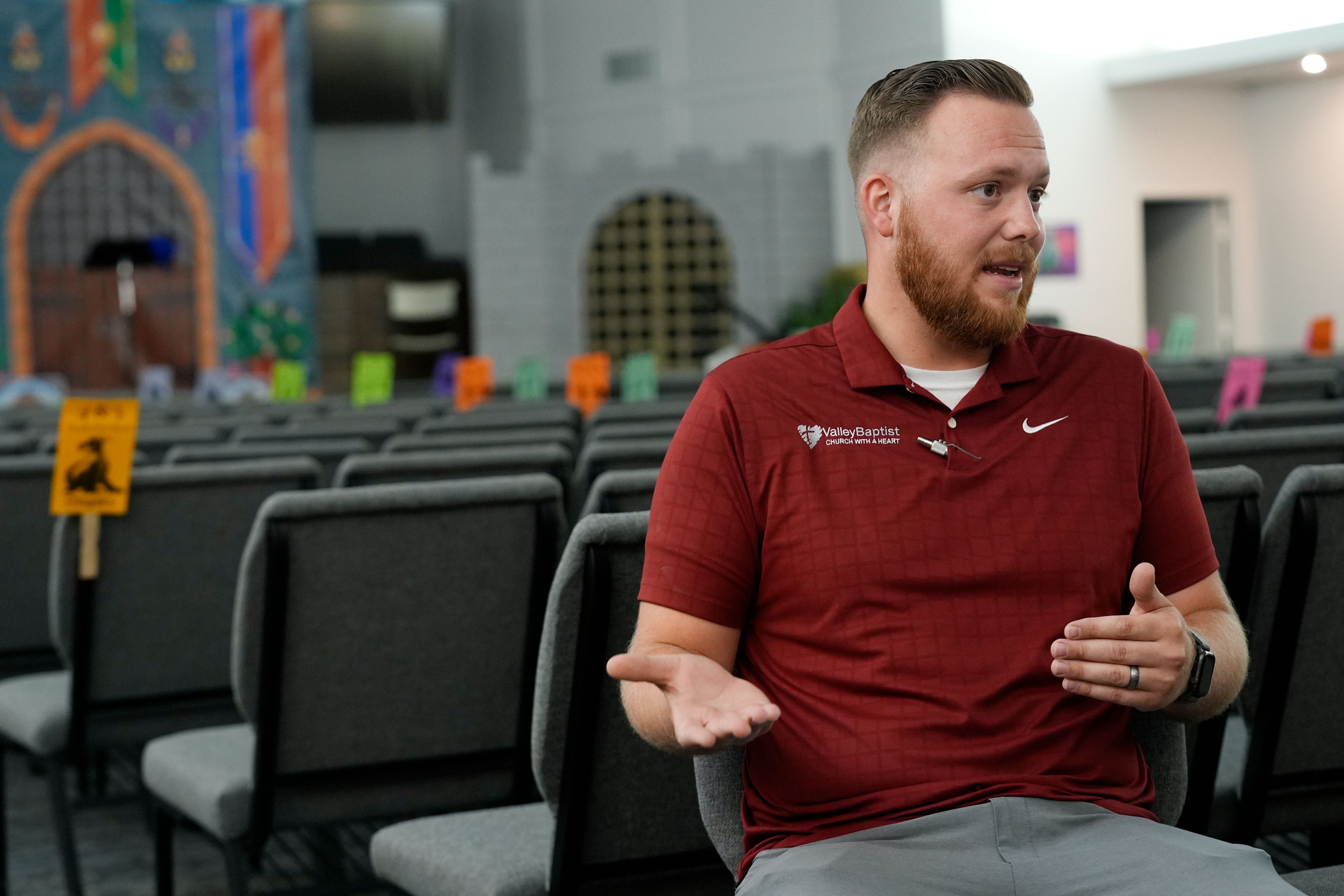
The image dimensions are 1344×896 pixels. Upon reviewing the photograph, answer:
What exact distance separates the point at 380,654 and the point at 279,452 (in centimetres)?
129

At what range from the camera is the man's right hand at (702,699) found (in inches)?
52.9

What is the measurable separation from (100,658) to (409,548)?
2.70 ft

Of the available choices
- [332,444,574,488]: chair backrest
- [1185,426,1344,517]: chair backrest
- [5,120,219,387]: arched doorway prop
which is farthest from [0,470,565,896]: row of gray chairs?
[5,120,219,387]: arched doorway prop

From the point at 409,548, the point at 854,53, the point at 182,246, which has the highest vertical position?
the point at 854,53

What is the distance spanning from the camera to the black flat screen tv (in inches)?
696

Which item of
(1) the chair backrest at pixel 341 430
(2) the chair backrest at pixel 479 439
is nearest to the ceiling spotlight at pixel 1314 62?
(1) the chair backrest at pixel 341 430

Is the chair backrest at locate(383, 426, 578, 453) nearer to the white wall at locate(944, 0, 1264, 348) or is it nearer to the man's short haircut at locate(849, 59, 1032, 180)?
the man's short haircut at locate(849, 59, 1032, 180)

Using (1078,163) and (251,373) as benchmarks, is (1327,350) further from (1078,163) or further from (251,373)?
(251,373)

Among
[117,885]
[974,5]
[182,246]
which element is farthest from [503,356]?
[117,885]

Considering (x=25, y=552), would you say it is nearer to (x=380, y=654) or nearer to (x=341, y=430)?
(x=341, y=430)

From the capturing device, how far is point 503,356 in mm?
16422

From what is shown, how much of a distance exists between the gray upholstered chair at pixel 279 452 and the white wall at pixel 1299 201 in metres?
13.2

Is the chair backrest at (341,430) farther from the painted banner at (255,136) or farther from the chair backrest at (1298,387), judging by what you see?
the painted banner at (255,136)

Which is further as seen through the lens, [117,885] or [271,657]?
[117,885]
